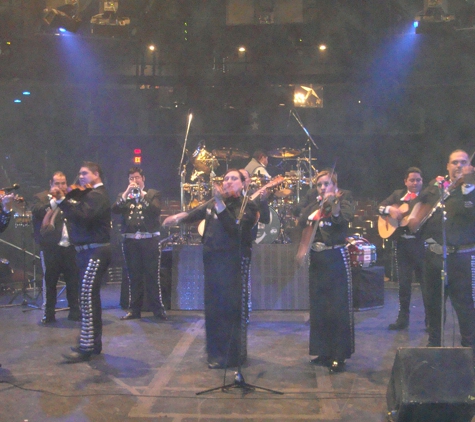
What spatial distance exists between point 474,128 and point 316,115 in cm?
431

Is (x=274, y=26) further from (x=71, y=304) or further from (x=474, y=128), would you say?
(x=71, y=304)

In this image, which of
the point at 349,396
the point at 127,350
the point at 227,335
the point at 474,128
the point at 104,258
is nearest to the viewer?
the point at 349,396

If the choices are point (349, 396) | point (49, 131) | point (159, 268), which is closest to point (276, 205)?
point (159, 268)

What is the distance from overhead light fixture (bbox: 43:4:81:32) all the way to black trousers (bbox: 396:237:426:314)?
265 inches

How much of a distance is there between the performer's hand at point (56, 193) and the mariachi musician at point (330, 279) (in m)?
2.43

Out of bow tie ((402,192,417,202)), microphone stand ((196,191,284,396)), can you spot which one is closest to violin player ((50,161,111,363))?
microphone stand ((196,191,284,396))

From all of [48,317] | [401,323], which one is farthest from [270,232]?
[48,317]

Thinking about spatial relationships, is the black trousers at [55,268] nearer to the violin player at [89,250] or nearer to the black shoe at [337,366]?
the violin player at [89,250]

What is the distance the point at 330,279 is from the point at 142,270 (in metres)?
3.56

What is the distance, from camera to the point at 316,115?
51.6 ft

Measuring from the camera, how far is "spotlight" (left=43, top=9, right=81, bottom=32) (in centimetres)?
945

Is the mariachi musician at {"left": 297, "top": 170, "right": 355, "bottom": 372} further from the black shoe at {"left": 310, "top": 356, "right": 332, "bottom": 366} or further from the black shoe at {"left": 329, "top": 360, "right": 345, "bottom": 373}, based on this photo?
the black shoe at {"left": 310, "top": 356, "right": 332, "bottom": 366}

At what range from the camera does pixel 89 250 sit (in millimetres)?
5773

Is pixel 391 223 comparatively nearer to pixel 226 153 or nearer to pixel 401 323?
pixel 401 323
